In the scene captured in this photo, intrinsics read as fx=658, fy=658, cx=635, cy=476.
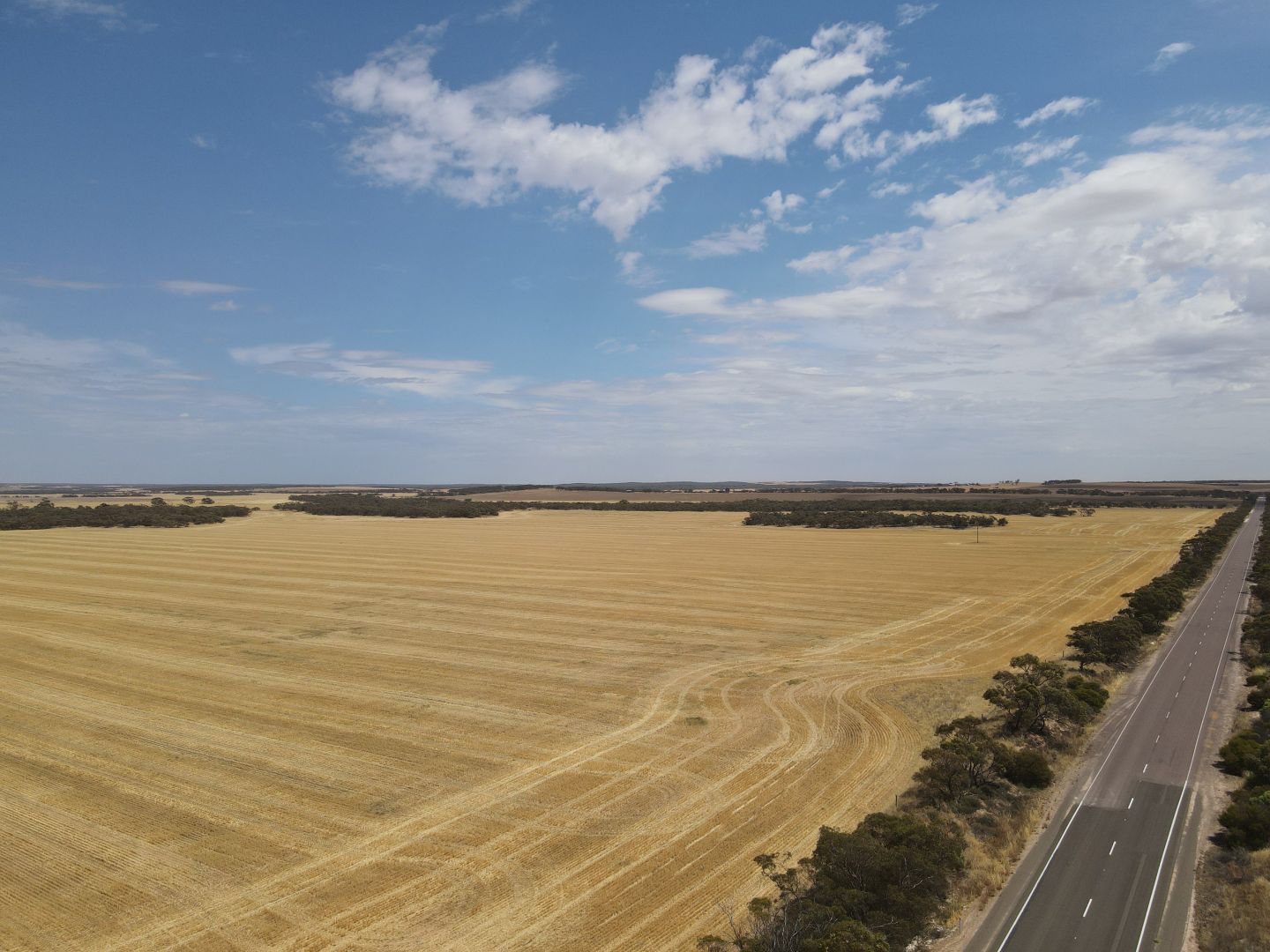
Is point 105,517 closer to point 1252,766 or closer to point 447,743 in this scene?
point 447,743

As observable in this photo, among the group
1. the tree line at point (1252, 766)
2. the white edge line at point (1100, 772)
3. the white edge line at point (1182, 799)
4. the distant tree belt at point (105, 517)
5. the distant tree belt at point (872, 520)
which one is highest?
the distant tree belt at point (105, 517)

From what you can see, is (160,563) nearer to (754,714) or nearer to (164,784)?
(164,784)

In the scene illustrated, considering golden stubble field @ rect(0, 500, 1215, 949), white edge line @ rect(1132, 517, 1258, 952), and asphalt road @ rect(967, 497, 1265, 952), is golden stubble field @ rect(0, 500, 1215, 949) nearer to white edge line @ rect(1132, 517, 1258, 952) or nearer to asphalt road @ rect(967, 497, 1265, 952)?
asphalt road @ rect(967, 497, 1265, 952)

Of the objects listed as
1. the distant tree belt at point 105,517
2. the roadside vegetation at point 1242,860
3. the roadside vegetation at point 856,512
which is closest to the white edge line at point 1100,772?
the roadside vegetation at point 1242,860

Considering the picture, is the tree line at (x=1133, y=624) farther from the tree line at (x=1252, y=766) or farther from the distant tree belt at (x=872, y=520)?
the distant tree belt at (x=872, y=520)

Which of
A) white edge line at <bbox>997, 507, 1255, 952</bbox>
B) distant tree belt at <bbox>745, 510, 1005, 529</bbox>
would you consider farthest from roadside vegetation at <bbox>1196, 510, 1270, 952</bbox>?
distant tree belt at <bbox>745, 510, 1005, 529</bbox>

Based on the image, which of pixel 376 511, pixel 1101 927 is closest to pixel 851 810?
pixel 1101 927
